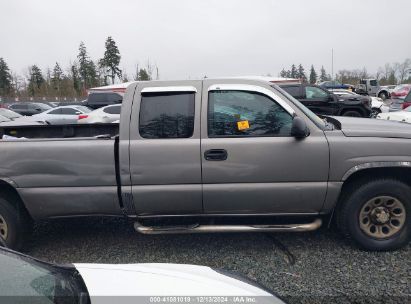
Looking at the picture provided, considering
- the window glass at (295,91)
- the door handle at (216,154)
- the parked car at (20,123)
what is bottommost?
the door handle at (216,154)

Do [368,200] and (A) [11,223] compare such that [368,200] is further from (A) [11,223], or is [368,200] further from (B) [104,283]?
(A) [11,223]

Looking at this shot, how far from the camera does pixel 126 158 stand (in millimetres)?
3543

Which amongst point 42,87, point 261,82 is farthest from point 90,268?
point 42,87

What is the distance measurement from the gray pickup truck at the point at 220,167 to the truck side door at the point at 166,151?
0.03 feet

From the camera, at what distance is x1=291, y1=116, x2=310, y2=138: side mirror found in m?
3.39

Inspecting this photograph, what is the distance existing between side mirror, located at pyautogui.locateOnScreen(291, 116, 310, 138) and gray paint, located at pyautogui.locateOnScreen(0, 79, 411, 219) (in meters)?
0.09

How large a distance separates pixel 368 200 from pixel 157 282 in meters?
2.68

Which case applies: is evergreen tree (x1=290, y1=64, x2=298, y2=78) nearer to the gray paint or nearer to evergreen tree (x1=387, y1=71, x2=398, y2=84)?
evergreen tree (x1=387, y1=71, x2=398, y2=84)

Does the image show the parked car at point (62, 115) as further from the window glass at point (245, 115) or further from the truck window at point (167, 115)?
the window glass at point (245, 115)

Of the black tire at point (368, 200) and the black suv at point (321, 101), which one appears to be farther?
the black suv at point (321, 101)

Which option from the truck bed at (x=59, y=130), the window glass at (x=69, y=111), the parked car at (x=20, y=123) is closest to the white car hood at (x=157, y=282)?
the truck bed at (x=59, y=130)

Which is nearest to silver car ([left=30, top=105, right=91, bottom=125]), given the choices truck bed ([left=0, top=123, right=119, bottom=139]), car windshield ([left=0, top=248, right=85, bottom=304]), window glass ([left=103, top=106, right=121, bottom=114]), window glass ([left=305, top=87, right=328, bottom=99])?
window glass ([left=103, top=106, right=121, bottom=114])

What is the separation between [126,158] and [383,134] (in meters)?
2.71

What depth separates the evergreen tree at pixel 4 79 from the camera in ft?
203
